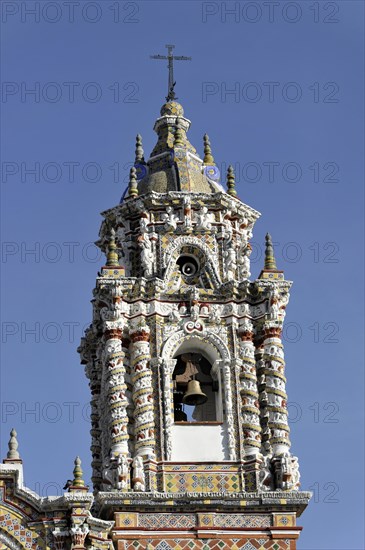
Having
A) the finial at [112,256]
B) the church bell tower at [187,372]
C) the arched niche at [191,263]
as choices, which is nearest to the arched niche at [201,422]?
the church bell tower at [187,372]

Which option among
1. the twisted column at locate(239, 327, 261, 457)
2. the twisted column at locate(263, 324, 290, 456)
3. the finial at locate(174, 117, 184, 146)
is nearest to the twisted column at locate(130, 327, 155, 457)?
the twisted column at locate(239, 327, 261, 457)

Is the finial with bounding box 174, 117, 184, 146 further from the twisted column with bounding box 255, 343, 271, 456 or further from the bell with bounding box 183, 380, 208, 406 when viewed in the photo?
the bell with bounding box 183, 380, 208, 406

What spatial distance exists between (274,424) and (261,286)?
309cm

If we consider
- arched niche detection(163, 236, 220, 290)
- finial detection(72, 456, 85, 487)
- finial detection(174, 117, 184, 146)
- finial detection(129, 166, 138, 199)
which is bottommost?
finial detection(72, 456, 85, 487)

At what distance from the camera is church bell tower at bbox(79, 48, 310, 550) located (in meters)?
37.5

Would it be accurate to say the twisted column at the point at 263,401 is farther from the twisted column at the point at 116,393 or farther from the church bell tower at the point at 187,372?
the twisted column at the point at 116,393

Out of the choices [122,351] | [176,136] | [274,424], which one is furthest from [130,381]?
[176,136]

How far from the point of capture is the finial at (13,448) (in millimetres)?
37156

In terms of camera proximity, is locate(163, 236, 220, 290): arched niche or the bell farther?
locate(163, 236, 220, 290): arched niche

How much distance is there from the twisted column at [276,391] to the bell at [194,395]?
1.36 m

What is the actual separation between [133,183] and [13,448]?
747 cm

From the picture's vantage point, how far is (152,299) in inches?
1570

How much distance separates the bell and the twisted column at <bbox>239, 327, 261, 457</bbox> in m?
0.85

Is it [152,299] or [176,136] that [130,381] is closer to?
[152,299]
